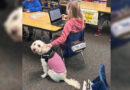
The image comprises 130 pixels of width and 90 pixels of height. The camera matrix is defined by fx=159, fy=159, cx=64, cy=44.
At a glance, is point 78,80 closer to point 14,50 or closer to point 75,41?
point 75,41

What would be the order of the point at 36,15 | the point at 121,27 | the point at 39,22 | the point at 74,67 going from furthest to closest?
the point at 36,15
the point at 39,22
the point at 74,67
the point at 121,27

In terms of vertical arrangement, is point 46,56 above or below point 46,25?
below

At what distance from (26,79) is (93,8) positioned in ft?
8.21

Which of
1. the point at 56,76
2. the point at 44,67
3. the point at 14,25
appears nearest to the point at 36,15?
the point at 44,67

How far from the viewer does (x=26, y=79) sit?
2.63 meters

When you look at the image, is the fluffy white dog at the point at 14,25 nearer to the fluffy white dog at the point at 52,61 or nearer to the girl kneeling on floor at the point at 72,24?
the fluffy white dog at the point at 52,61

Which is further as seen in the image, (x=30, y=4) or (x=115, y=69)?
(x=30, y=4)

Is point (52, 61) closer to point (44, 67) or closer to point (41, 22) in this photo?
point (44, 67)

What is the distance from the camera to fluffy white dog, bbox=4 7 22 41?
1.40 ft

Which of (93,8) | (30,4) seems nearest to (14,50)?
(30,4)

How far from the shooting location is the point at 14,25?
45 centimetres

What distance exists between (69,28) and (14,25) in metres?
2.05

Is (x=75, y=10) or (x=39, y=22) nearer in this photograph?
(x=75, y=10)

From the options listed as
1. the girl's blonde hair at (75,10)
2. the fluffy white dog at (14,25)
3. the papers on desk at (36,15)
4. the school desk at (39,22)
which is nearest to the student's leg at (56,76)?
the school desk at (39,22)
